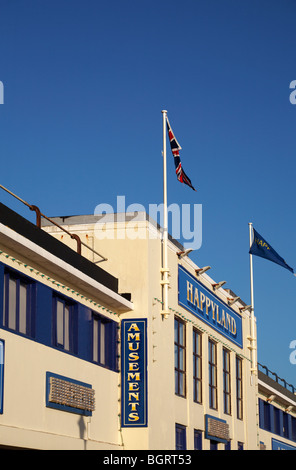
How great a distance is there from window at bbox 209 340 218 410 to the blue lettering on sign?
3.04 ft

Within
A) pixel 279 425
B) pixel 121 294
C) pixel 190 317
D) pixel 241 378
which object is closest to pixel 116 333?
pixel 121 294

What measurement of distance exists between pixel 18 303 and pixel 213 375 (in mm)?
16317

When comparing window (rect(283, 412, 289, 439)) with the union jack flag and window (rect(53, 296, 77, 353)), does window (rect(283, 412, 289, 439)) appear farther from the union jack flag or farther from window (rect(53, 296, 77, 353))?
window (rect(53, 296, 77, 353))

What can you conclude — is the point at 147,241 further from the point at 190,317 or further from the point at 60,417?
the point at 60,417

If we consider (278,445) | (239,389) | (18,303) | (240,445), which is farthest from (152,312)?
(278,445)

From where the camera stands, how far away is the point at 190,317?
117 ft

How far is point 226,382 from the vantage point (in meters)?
40.7

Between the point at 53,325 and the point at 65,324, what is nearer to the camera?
the point at 53,325

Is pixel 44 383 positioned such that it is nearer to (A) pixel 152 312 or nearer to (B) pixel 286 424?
(A) pixel 152 312

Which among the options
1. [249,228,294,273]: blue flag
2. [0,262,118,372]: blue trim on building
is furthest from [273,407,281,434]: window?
[0,262,118,372]: blue trim on building

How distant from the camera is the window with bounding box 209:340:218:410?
38356 mm

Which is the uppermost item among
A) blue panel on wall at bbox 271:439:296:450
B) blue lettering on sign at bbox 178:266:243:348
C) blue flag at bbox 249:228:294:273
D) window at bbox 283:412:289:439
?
blue flag at bbox 249:228:294:273

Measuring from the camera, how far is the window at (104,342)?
1149 inches

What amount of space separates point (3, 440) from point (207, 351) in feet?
54.7
